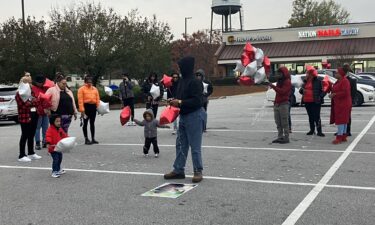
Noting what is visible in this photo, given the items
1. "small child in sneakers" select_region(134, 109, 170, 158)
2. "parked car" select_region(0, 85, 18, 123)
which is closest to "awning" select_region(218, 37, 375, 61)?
"parked car" select_region(0, 85, 18, 123)

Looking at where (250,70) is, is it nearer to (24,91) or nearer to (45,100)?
(45,100)

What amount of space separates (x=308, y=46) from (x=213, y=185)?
158ft

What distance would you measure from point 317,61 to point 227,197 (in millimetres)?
47269

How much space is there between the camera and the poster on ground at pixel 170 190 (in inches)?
259

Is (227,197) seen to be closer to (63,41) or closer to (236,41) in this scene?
(63,41)

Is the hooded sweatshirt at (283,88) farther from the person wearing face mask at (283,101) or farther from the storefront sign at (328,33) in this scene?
the storefront sign at (328,33)

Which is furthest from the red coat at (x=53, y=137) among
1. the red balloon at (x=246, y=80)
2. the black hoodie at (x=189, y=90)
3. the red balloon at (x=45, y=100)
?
the red balloon at (x=246, y=80)

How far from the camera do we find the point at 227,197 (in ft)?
20.9

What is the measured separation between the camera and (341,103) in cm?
1095

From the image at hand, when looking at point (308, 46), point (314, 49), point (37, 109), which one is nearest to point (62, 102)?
point (37, 109)

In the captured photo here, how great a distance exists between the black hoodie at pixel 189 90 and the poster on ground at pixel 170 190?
1.07 meters

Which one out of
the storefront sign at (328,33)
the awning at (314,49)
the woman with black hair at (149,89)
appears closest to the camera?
the woman with black hair at (149,89)

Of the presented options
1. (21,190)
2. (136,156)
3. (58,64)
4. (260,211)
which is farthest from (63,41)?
(260,211)

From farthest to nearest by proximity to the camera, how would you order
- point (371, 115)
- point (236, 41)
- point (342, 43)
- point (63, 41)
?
point (236, 41) < point (342, 43) < point (63, 41) < point (371, 115)
